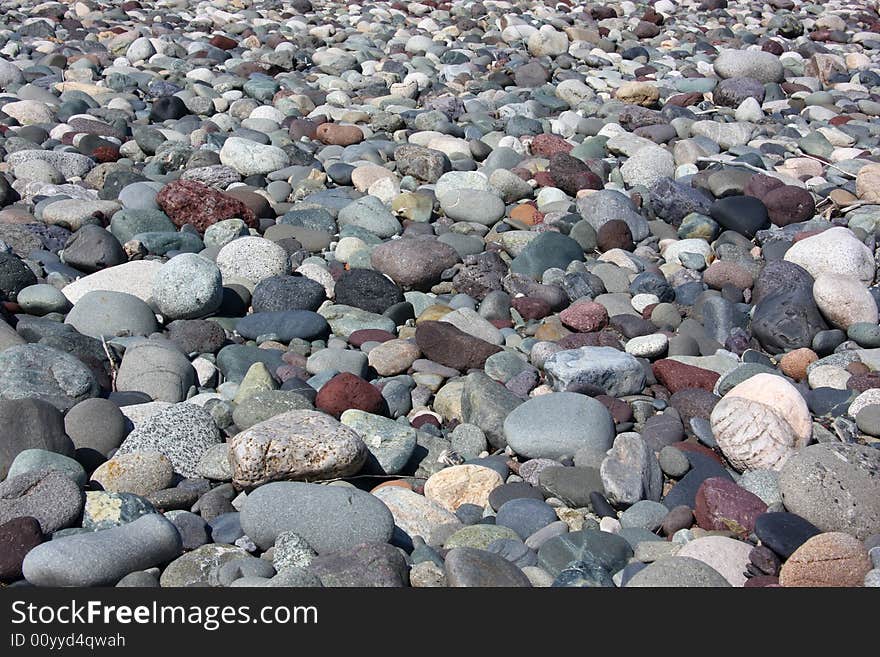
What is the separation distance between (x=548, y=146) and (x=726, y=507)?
447 centimetres

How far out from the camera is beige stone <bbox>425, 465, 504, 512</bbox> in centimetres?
356

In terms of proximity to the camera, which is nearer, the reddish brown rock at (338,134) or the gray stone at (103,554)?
the gray stone at (103,554)

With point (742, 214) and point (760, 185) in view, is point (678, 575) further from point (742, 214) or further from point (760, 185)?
point (760, 185)

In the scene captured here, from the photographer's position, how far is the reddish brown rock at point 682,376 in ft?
14.2

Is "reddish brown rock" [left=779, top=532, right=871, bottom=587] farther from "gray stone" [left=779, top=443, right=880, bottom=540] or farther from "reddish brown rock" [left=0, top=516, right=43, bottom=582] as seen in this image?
"reddish brown rock" [left=0, top=516, right=43, bottom=582]

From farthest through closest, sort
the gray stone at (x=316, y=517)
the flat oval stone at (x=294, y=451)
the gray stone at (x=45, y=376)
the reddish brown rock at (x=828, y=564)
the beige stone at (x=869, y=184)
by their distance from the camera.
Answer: the beige stone at (x=869, y=184)
the gray stone at (x=45, y=376)
the flat oval stone at (x=294, y=451)
the gray stone at (x=316, y=517)
the reddish brown rock at (x=828, y=564)

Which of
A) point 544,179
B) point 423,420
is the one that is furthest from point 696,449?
point 544,179

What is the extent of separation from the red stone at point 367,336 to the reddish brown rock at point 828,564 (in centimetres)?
242

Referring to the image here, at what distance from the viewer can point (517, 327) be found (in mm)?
5012

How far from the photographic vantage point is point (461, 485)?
Answer: 3.58m

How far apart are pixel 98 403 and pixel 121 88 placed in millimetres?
5844

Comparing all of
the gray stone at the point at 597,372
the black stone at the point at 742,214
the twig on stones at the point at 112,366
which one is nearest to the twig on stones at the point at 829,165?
the black stone at the point at 742,214

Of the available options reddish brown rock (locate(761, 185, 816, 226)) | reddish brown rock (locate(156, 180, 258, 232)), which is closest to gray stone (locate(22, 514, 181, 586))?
reddish brown rock (locate(156, 180, 258, 232))

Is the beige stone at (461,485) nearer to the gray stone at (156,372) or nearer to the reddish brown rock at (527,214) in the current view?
the gray stone at (156,372)
